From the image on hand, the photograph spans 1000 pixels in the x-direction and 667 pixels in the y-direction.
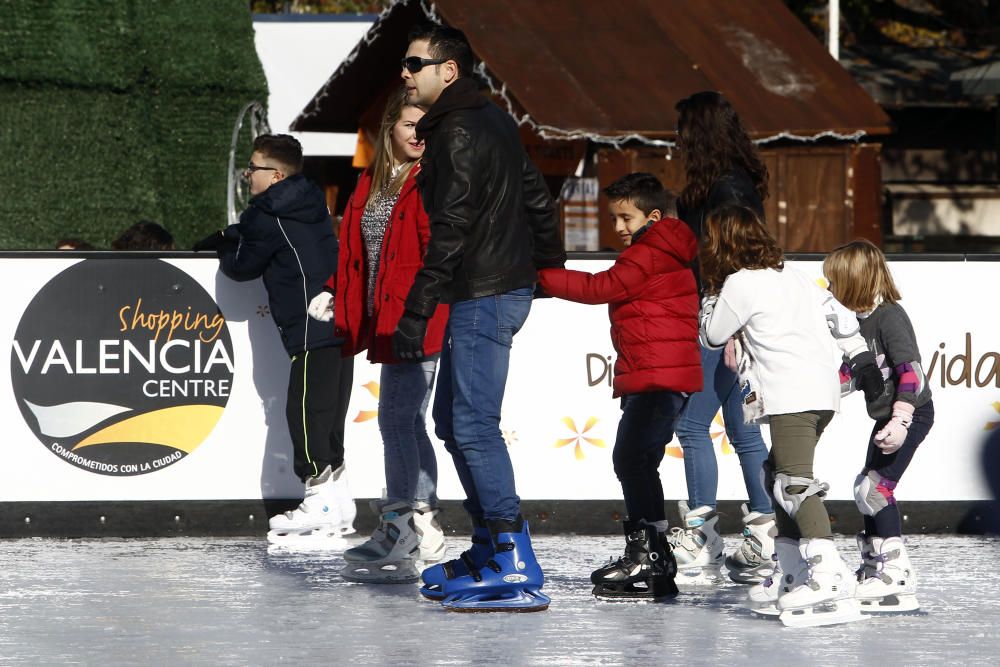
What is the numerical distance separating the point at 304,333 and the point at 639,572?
191 cm

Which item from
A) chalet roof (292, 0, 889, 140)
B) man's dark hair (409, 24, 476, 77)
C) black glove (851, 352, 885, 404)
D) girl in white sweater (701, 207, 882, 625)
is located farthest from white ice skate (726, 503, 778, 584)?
chalet roof (292, 0, 889, 140)

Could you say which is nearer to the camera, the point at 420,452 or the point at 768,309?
the point at 768,309

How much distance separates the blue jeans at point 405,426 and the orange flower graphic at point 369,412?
1078 mm

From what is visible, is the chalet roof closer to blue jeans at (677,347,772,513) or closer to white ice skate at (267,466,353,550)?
white ice skate at (267,466,353,550)

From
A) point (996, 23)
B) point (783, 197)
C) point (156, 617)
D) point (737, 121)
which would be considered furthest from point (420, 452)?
point (996, 23)

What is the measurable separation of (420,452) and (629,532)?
0.91 metres

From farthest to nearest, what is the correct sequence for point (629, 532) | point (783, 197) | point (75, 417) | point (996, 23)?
point (996, 23)
point (783, 197)
point (75, 417)
point (629, 532)

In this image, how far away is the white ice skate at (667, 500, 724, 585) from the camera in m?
6.00

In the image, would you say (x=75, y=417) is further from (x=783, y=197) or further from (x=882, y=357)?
(x=783, y=197)

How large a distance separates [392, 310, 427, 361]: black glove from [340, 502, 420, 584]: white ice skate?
107 centimetres

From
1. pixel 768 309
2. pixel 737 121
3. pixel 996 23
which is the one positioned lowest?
pixel 768 309

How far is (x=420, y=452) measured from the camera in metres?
6.10

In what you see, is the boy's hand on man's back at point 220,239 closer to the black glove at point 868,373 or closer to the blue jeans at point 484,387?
the blue jeans at point 484,387

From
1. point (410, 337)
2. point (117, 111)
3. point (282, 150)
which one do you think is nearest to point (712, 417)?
point (410, 337)
